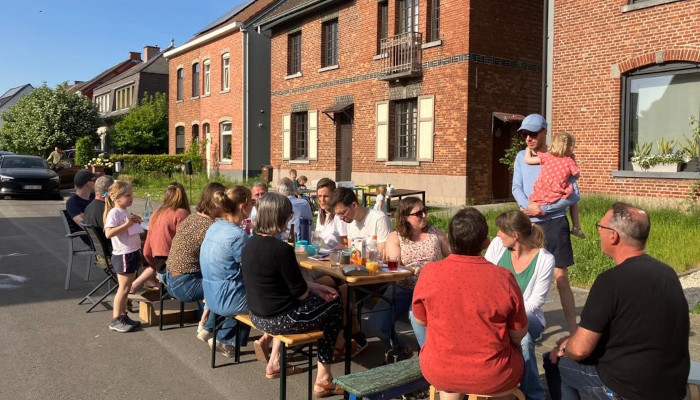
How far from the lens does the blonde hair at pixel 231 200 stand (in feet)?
17.4

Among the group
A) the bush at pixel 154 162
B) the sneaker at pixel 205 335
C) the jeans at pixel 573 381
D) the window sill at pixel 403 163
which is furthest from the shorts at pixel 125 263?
the bush at pixel 154 162

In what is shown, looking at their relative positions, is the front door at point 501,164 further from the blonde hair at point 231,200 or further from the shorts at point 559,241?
the blonde hair at point 231,200

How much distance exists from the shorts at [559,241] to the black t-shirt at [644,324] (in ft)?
7.90

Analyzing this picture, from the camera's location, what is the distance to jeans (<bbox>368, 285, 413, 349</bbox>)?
512 cm

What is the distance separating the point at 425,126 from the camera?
16922mm

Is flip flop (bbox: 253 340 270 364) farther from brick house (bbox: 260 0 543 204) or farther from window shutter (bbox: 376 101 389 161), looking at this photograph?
window shutter (bbox: 376 101 389 161)

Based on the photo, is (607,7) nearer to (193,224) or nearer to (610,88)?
(610,88)

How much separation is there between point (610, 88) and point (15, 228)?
13453 millimetres

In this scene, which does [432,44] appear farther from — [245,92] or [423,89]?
[245,92]

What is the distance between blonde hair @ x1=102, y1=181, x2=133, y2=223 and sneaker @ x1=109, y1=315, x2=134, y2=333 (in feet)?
3.64

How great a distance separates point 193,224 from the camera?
5.89 meters

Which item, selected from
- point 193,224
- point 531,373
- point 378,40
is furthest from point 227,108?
point 531,373

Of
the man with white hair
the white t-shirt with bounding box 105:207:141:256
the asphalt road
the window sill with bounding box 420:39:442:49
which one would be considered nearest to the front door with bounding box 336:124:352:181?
the window sill with bounding box 420:39:442:49

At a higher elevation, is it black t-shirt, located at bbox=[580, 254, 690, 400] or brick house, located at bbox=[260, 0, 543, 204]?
brick house, located at bbox=[260, 0, 543, 204]
